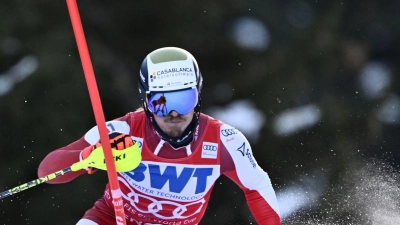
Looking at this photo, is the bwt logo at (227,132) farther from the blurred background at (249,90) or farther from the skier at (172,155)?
the blurred background at (249,90)

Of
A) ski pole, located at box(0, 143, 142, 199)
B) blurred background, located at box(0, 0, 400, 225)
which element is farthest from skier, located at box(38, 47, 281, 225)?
blurred background, located at box(0, 0, 400, 225)

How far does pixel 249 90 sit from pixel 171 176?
2.50 m

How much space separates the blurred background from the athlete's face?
2.35m

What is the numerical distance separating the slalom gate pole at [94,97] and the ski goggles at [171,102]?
34 centimetres

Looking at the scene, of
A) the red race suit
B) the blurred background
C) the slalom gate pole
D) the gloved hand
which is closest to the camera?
the slalom gate pole

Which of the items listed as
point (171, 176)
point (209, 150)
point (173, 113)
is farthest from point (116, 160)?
point (209, 150)

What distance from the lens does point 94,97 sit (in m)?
2.52

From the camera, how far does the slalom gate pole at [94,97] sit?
245 cm

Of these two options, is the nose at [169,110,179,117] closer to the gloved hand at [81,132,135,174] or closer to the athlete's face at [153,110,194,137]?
the athlete's face at [153,110,194,137]

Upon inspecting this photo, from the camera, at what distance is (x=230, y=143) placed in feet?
10.3

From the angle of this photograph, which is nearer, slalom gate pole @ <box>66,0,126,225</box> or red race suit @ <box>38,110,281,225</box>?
slalom gate pole @ <box>66,0,126,225</box>

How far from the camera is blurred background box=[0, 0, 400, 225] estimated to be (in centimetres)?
520

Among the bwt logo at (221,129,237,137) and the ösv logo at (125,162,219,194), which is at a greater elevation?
the bwt logo at (221,129,237,137)

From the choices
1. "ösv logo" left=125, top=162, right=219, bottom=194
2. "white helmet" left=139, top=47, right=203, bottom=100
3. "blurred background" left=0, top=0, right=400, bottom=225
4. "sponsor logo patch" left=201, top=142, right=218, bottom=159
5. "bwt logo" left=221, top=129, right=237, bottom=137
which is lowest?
"blurred background" left=0, top=0, right=400, bottom=225
